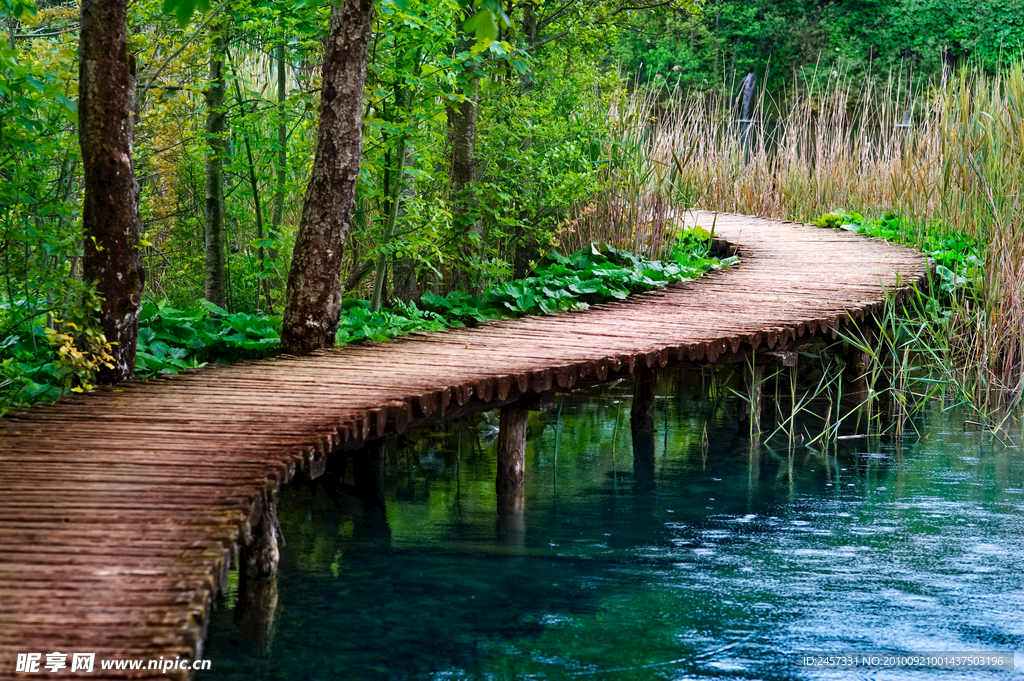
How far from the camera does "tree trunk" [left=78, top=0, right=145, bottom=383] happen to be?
4.30 m

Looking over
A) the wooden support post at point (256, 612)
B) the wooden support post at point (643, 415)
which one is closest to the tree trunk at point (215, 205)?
the wooden support post at point (643, 415)

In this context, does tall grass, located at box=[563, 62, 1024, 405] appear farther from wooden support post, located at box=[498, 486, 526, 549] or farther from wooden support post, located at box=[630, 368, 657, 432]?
wooden support post, located at box=[498, 486, 526, 549]

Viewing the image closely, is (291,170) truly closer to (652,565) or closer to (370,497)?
(370,497)

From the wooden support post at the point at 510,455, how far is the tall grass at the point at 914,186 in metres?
2.66

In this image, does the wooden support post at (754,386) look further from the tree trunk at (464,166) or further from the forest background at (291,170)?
the tree trunk at (464,166)

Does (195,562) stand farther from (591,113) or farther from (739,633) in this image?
(591,113)

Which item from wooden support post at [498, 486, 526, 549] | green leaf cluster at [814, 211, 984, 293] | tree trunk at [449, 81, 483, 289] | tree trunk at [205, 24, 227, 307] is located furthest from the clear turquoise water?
tree trunk at [205, 24, 227, 307]

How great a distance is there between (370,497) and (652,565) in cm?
190

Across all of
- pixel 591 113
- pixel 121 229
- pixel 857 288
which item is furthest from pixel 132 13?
pixel 857 288

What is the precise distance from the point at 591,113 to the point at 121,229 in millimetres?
4492

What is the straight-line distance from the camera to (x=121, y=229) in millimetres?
4434

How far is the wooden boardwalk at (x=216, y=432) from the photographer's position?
2.28 m

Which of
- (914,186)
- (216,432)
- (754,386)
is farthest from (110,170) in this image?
(914,186)

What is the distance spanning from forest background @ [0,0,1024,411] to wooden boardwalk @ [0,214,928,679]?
0.55 m
